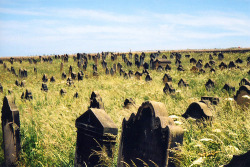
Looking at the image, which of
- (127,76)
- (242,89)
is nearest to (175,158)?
(242,89)

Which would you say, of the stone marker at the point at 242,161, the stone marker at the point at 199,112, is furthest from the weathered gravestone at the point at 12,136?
the stone marker at the point at 242,161

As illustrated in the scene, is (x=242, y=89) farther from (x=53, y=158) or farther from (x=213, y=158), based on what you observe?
(x=53, y=158)

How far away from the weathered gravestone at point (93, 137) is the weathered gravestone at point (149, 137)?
19cm

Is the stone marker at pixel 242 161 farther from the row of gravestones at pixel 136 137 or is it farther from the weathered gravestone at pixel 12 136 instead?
the weathered gravestone at pixel 12 136

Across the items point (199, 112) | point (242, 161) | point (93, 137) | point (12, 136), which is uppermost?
point (242, 161)

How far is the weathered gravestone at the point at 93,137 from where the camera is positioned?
372cm

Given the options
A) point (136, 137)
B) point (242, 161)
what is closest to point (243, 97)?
point (136, 137)

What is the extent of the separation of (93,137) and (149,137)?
3.15ft

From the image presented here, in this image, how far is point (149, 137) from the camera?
10.9 ft

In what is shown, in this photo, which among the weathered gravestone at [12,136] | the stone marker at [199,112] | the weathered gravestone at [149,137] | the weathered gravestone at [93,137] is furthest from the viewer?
the weathered gravestone at [12,136]

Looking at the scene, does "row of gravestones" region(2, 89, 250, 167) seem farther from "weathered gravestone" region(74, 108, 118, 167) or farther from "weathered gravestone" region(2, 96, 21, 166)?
"weathered gravestone" region(2, 96, 21, 166)

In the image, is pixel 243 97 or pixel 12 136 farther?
pixel 243 97

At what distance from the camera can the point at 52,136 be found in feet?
17.4

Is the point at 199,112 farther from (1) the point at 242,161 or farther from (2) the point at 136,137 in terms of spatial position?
(1) the point at 242,161
